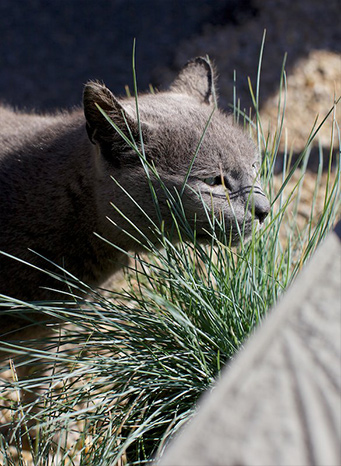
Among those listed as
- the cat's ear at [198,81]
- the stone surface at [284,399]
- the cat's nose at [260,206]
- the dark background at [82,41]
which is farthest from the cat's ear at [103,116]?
the dark background at [82,41]

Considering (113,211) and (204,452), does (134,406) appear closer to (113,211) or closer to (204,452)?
(113,211)

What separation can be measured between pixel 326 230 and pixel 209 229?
441 millimetres

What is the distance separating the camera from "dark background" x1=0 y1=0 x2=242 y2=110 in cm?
444

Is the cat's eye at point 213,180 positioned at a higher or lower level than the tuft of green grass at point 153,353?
higher

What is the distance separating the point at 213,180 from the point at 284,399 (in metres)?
1.34

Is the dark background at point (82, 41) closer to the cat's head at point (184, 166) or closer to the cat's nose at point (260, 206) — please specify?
the cat's head at point (184, 166)

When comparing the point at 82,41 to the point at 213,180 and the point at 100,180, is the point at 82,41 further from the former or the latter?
the point at 213,180

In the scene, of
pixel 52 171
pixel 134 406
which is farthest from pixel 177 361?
pixel 52 171

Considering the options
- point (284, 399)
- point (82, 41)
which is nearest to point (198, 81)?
point (284, 399)

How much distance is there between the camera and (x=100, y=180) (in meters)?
2.11

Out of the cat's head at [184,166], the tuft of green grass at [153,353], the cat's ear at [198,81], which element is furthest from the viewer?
the cat's ear at [198,81]

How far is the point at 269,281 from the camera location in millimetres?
1992

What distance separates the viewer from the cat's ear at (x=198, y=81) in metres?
2.52

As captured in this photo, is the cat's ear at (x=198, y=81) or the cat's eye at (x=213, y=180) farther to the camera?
the cat's ear at (x=198, y=81)
